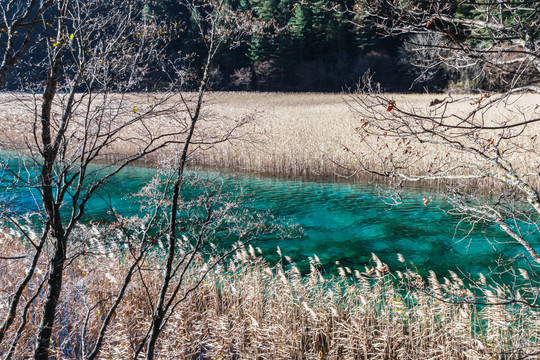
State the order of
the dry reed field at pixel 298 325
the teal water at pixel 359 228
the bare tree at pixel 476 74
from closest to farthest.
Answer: the bare tree at pixel 476 74 < the dry reed field at pixel 298 325 < the teal water at pixel 359 228

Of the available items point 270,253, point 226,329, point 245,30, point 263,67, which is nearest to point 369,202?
point 270,253

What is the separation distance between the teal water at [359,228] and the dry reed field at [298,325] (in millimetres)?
1519

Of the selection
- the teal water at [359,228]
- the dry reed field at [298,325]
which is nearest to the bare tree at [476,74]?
the dry reed field at [298,325]

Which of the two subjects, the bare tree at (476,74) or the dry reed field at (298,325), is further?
the dry reed field at (298,325)

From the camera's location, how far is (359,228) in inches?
348

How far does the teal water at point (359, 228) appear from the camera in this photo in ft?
23.7

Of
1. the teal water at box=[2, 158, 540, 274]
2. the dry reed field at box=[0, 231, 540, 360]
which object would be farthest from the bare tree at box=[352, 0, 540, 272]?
the teal water at box=[2, 158, 540, 274]

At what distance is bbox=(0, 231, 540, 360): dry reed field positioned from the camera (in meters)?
4.02

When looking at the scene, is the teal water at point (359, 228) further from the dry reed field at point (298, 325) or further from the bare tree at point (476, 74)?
the bare tree at point (476, 74)

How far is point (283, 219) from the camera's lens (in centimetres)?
931

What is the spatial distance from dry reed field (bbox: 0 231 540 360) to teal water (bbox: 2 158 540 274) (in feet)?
4.98

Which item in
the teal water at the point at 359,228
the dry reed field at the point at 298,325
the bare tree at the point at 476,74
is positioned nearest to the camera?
the bare tree at the point at 476,74

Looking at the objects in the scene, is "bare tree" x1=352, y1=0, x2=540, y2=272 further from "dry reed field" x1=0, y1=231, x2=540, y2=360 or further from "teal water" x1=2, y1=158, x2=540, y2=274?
"teal water" x1=2, y1=158, x2=540, y2=274

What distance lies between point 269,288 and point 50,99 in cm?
346
